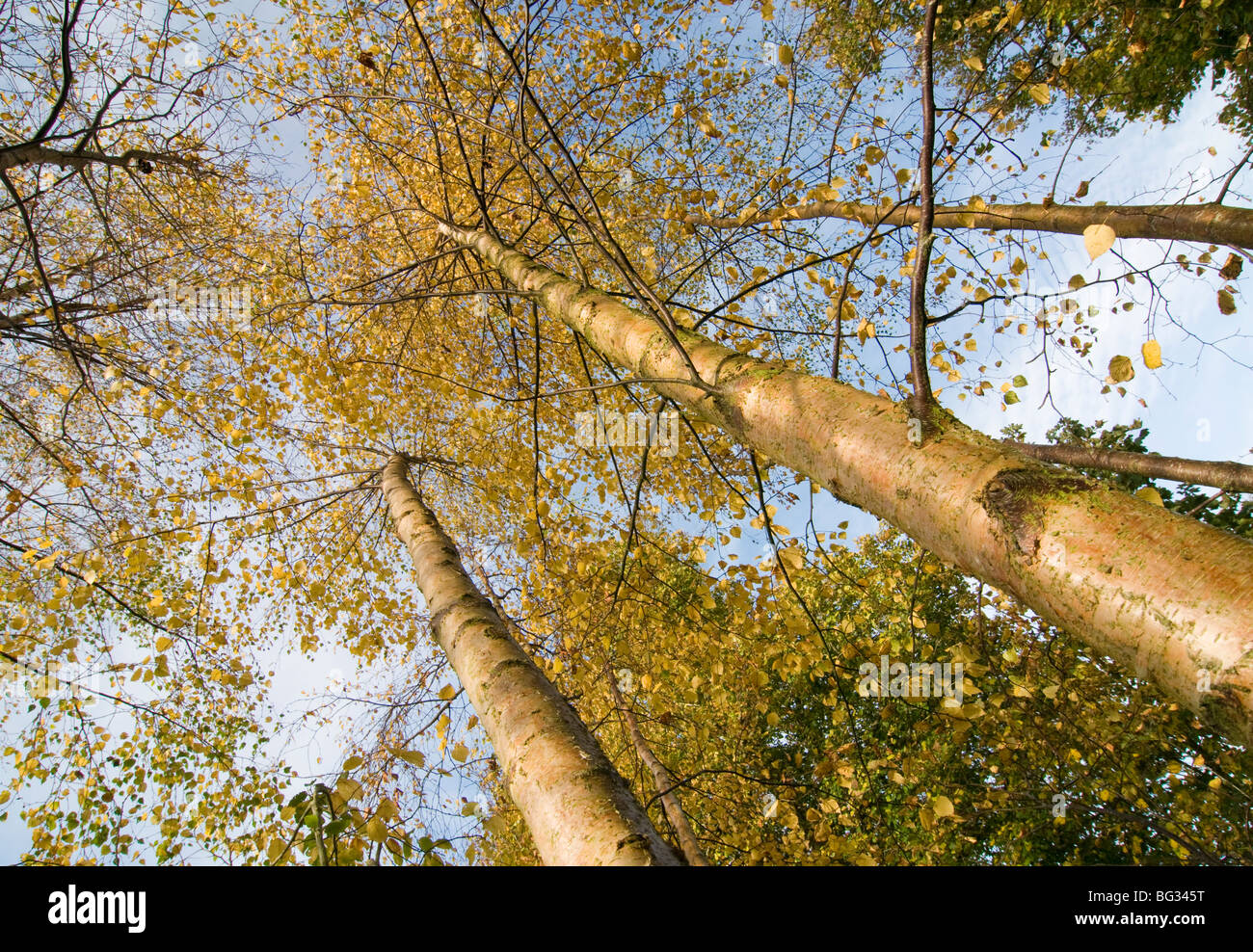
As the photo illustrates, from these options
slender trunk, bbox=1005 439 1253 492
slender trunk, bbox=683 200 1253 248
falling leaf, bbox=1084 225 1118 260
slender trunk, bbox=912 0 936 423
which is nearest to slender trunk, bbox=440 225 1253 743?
slender trunk, bbox=912 0 936 423

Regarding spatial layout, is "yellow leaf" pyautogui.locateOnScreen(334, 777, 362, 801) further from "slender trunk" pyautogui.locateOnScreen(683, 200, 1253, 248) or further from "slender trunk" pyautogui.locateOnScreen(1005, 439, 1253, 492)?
"slender trunk" pyautogui.locateOnScreen(683, 200, 1253, 248)

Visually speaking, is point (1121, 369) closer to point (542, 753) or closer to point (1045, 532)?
point (1045, 532)

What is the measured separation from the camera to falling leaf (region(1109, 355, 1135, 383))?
1376 millimetres

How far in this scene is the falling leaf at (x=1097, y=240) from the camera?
1.11 meters

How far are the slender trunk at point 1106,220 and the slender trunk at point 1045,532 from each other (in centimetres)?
171

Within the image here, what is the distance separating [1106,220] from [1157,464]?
6.60 feet

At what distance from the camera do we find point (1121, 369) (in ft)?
4.59

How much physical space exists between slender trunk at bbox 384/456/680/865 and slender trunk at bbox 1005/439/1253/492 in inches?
73.0

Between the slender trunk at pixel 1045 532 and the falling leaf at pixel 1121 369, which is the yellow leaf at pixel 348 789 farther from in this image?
the falling leaf at pixel 1121 369

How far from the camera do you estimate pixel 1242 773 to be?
5.56 m

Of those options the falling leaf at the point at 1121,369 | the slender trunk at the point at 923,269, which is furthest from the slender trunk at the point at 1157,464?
the slender trunk at the point at 923,269

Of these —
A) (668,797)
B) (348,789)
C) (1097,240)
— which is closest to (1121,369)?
(1097,240)
